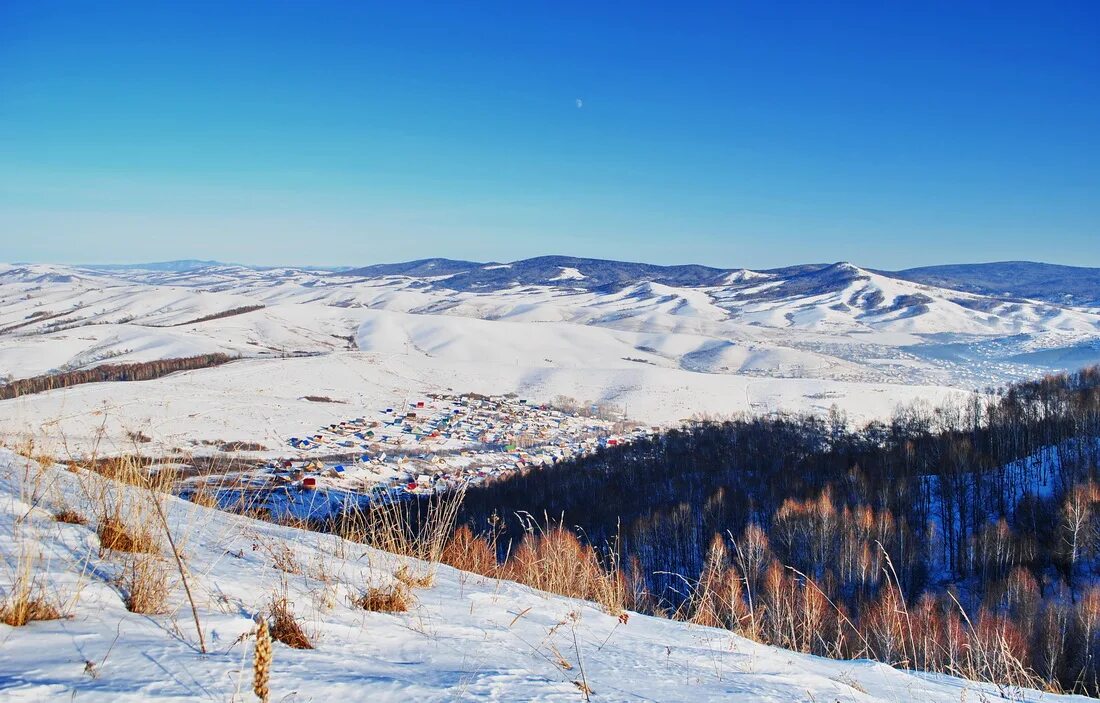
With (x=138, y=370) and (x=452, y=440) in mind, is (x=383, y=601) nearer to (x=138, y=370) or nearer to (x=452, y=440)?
(x=452, y=440)

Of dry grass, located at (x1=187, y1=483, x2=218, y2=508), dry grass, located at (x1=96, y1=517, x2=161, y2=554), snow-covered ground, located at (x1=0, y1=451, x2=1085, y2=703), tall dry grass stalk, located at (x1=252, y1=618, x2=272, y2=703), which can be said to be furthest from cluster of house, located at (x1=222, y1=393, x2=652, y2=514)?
tall dry grass stalk, located at (x1=252, y1=618, x2=272, y2=703)

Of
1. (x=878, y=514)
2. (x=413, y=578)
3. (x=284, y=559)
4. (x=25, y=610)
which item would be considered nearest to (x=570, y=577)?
(x=413, y=578)

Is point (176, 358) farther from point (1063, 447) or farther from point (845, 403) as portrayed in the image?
point (1063, 447)

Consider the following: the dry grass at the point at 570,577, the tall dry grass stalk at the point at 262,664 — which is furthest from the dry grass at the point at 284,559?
the tall dry grass stalk at the point at 262,664

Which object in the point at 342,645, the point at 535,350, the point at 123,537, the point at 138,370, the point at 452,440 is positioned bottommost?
the point at 452,440

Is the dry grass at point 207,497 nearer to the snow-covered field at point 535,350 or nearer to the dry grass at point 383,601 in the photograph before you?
the snow-covered field at point 535,350

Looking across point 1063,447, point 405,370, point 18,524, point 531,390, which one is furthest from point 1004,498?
point 405,370

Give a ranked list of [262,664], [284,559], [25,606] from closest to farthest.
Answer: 1. [262,664]
2. [25,606]
3. [284,559]
